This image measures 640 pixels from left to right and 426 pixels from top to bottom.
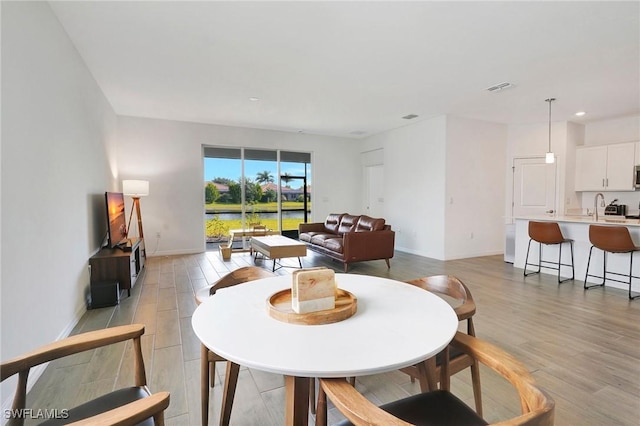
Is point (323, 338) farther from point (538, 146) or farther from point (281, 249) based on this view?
point (538, 146)

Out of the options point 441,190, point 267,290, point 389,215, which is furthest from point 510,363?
point 389,215

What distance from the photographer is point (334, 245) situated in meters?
5.25

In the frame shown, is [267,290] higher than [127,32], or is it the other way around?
[127,32]

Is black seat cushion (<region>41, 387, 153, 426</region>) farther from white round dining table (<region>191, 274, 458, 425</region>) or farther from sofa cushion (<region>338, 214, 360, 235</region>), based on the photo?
sofa cushion (<region>338, 214, 360, 235</region>)

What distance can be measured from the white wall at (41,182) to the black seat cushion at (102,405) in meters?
1.06

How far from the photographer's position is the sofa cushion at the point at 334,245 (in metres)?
5.11

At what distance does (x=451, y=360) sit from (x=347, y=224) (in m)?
4.80

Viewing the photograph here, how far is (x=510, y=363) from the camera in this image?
1019mm

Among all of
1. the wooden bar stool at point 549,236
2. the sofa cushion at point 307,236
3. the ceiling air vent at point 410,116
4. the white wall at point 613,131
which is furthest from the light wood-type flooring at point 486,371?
the white wall at point 613,131

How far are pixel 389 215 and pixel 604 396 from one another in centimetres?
568

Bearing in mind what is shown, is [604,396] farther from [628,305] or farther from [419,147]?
[419,147]

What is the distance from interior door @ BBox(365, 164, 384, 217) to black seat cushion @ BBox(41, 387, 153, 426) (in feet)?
23.1

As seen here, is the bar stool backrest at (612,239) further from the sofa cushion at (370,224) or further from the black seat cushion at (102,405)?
the black seat cushion at (102,405)

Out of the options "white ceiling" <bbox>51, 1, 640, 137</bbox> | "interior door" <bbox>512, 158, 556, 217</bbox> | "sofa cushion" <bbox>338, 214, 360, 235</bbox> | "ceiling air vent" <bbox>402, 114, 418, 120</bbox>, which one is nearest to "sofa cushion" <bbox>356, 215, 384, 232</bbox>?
"sofa cushion" <bbox>338, 214, 360, 235</bbox>
